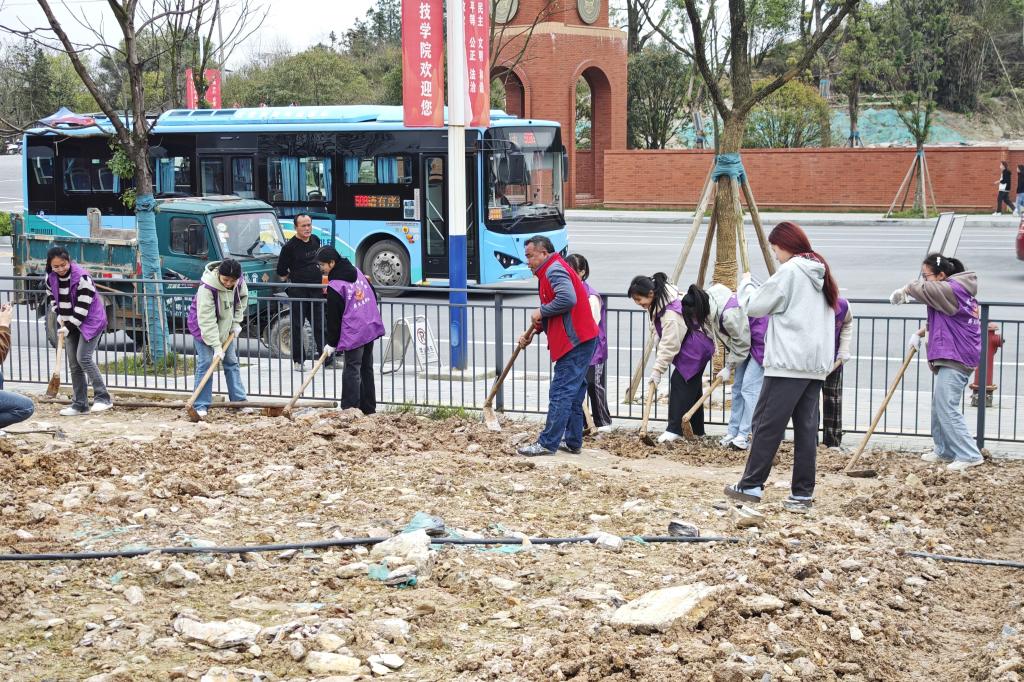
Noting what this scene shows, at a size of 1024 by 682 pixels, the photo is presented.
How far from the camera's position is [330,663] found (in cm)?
510

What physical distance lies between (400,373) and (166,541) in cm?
551

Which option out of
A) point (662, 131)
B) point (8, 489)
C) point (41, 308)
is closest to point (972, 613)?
point (8, 489)

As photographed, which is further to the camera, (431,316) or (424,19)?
(431,316)

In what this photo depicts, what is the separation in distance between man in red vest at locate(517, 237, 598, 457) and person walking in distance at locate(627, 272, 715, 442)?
1.87 feet

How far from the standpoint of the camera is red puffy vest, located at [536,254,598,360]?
29.1 feet

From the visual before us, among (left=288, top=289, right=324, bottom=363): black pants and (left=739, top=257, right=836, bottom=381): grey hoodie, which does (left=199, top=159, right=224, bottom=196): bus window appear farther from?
(left=739, top=257, right=836, bottom=381): grey hoodie

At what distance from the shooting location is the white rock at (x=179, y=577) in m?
6.10

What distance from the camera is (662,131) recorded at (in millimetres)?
46656

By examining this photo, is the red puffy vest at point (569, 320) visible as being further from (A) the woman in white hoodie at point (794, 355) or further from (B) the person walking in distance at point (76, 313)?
(B) the person walking in distance at point (76, 313)

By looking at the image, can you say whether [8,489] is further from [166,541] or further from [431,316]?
[431,316]

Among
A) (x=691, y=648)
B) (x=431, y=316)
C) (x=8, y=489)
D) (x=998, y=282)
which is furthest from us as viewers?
(x=998, y=282)

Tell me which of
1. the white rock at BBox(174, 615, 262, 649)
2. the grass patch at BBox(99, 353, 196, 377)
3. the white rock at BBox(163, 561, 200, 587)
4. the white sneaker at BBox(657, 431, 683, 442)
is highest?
the grass patch at BBox(99, 353, 196, 377)

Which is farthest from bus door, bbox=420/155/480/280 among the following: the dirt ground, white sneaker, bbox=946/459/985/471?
white sneaker, bbox=946/459/985/471

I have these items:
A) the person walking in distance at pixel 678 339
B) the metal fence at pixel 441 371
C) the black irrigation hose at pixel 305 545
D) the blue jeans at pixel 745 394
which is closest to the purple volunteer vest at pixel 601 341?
the metal fence at pixel 441 371
